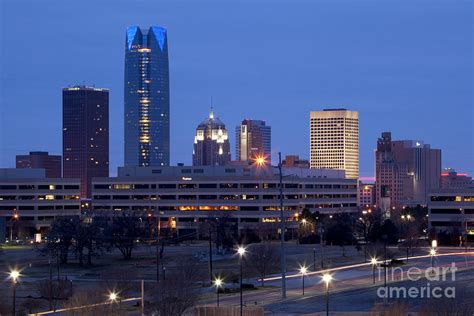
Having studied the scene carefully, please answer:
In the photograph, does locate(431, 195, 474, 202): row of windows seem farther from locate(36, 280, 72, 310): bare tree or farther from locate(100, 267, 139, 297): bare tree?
locate(36, 280, 72, 310): bare tree

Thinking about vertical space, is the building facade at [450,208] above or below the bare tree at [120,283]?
above

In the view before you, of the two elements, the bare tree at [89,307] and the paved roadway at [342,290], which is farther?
the paved roadway at [342,290]

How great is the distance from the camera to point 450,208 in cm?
17125

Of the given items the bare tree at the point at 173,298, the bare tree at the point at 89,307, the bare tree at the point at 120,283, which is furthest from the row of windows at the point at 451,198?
the bare tree at the point at 89,307

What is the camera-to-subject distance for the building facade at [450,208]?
560 ft

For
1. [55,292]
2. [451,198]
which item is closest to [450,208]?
[451,198]

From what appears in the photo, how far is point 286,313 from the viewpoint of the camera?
2630 inches

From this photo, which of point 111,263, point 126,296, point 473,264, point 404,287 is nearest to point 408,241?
point 473,264

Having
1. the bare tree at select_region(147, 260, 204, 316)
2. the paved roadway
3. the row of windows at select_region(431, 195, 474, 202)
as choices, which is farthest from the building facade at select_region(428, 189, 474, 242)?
the bare tree at select_region(147, 260, 204, 316)

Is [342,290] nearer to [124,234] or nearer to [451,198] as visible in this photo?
[124,234]

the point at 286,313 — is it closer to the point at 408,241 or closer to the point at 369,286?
the point at 369,286

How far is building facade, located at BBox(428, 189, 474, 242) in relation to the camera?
171m

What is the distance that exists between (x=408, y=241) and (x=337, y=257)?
9.94m

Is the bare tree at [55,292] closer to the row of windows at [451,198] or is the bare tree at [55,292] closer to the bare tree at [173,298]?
the bare tree at [173,298]
